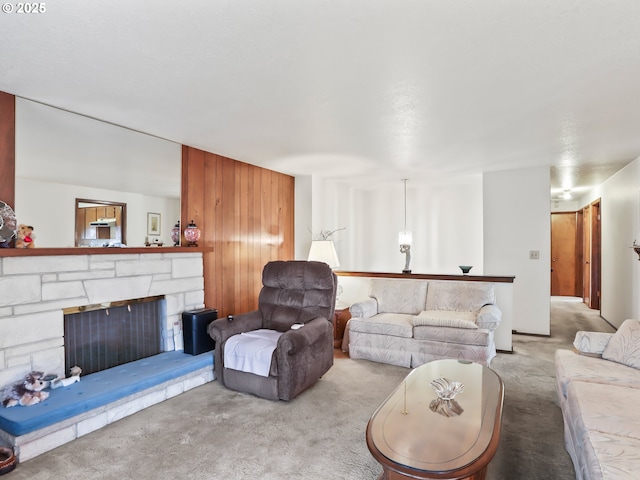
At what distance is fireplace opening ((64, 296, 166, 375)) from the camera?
9.68 ft

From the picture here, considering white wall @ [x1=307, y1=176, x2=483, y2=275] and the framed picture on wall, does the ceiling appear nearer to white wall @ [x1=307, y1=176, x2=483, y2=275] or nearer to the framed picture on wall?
the framed picture on wall

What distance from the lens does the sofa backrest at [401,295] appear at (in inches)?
174

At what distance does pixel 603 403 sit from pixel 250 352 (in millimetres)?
2361

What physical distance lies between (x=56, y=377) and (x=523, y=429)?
3297 millimetres

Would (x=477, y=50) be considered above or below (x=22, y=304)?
above

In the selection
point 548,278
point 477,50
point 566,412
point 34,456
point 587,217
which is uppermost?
point 477,50

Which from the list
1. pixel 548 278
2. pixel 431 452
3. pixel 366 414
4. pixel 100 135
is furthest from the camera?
pixel 548 278

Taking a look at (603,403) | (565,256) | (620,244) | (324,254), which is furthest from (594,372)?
(565,256)

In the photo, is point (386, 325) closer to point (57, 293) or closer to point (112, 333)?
point (112, 333)

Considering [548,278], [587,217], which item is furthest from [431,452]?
[587,217]

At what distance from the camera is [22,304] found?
2.59 metres

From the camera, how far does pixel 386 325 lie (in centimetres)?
395

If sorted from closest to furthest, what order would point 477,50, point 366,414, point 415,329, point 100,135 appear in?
point 477,50 → point 366,414 → point 100,135 → point 415,329

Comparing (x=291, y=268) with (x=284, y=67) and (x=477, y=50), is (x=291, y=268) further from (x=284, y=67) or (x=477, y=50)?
(x=477, y=50)
